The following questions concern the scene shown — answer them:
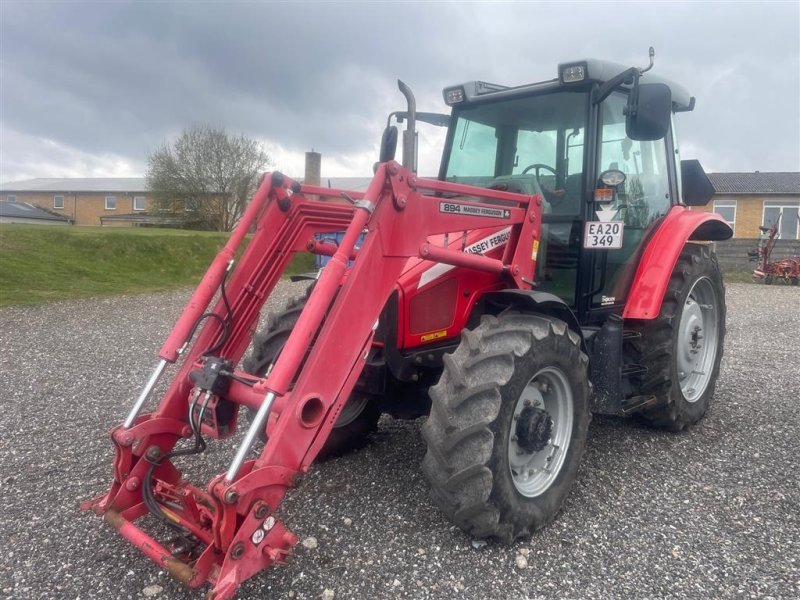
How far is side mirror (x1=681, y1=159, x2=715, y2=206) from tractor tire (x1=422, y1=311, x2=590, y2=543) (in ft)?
9.41

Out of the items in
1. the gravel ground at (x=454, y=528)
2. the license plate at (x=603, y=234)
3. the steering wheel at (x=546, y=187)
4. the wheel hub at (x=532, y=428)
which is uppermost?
the steering wheel at (x=546, y=187)

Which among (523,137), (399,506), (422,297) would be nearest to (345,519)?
(399,506)

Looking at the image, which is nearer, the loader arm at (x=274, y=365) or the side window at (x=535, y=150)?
the loader arm at (x=274, y=365)

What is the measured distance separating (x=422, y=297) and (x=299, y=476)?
139cm

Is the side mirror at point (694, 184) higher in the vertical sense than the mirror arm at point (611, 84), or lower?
lower

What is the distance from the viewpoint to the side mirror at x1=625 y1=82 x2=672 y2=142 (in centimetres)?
367

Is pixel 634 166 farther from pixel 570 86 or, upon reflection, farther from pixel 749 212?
pixel 749 212

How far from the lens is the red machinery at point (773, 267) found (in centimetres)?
2138

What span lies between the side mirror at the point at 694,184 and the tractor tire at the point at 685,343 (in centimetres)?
60

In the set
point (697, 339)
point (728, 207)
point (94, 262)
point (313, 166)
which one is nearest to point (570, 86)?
point (697, 339)

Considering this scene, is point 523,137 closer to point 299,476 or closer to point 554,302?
point 554,302

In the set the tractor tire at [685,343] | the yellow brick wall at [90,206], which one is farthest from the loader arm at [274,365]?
the yellow brick wall at [90,206]

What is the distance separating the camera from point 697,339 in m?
5.12

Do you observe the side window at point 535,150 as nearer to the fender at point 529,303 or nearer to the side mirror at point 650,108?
the side mirror at point 650,108
